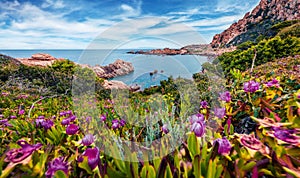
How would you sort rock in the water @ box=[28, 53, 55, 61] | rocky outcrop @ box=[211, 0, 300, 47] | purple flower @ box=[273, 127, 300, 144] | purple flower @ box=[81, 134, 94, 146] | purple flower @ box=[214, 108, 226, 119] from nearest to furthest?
purple flower @ box=[273, 127, 300, 144] < purple flower @ box=[81, 134, 94, 146] < purple flower @ box=[214, 108, 226, 119] < rock in the water @ box=[28, 53, 55, 61] < rocky outcrop @ box=[211, 0, 300, 47]

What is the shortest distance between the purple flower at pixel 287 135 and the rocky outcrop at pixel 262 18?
39.4 metres

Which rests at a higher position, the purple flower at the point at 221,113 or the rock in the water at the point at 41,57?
the rock in the water at the point at 41,57

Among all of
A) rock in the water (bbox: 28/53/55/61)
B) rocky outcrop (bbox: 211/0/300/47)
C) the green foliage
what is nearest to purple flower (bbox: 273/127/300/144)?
the green foliage

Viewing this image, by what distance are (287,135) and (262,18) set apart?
1925 inches

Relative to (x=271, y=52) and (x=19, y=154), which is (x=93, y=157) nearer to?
(x=19, y=154)

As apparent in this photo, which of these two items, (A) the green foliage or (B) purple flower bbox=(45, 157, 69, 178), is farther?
(A) the green foliage

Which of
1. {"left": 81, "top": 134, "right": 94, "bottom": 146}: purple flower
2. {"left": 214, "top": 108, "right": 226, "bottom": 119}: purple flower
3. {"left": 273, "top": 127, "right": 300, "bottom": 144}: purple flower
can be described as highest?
{"left": 273, "top": 127, "right": 300, "bottom": 144}: purple flower

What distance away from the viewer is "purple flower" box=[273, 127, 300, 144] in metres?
0.64

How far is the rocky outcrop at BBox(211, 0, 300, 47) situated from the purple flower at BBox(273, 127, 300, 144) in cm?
3937

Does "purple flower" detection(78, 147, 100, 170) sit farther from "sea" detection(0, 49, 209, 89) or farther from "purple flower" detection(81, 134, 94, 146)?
"sea" detection(0, 49, 209, 89)

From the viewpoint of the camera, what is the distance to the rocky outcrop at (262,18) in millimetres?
39116

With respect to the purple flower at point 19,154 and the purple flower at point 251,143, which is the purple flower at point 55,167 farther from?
the purple flower at point 251,143

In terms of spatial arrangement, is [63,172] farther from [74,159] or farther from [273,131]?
[273,131]

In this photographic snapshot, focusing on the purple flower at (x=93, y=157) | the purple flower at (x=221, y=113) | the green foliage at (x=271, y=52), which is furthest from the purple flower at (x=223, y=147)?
the green foliage at (x=271, y=52)
